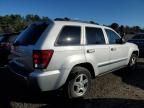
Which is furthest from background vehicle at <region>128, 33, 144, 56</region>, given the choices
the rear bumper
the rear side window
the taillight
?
the taillight

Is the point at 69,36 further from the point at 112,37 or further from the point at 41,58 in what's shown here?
the point at 112,37

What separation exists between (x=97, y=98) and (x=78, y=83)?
25.7 inches

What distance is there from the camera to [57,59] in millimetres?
4680

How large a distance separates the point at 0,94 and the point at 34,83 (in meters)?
1.67

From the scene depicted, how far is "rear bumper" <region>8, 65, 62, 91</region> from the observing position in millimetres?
4520

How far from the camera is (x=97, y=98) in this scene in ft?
17.9

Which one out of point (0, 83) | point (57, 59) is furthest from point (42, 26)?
point (0, 83)

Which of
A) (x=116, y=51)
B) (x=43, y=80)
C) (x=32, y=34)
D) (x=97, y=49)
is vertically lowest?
(x=43, y=80)

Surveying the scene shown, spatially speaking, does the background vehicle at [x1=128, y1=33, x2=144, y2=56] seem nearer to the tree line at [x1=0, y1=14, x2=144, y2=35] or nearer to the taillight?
the tree line at [x1=0, y1=14, x2=144, y2=35]

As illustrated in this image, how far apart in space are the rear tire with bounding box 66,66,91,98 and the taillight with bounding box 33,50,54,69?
75cm

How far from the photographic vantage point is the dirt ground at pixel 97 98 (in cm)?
505

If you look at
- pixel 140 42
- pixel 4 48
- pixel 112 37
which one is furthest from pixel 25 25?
pixel 140 42

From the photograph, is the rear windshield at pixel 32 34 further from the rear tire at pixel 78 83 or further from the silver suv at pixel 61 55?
the rear tire at pixel 78 83

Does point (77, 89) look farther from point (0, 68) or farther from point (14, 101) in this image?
point (0, 68)
